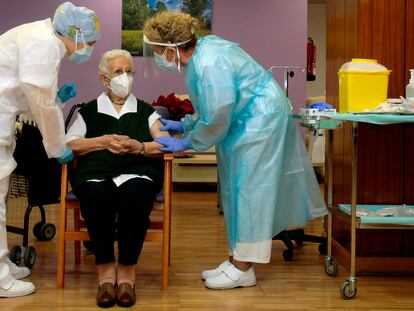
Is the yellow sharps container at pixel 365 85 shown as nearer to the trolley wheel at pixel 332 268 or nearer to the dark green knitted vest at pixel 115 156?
the trolley wheel at pixel 332 268

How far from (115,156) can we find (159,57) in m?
0.52

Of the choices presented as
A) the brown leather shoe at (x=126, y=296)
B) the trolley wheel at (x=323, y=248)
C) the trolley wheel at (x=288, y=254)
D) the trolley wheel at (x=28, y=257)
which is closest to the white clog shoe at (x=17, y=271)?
the trolley wheel at (x=28, y=257)

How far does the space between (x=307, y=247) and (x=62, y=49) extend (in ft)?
6.62

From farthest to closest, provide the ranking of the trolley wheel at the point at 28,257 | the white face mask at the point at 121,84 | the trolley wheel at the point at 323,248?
the trolley wheel at the point at 323,248 < the trolley wheel at the point at 28,257 < the white face mask at the point at 121,84

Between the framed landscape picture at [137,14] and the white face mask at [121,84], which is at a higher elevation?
the framed landscape picture at [137,14]

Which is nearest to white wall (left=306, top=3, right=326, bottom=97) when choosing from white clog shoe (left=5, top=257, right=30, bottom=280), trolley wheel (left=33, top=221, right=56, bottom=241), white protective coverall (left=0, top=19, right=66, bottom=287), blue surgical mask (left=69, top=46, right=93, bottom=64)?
trolley wheel (left=33, top=221, right=56, bottom=241)

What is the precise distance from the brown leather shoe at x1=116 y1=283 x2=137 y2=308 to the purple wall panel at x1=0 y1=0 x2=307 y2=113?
16.3 ft

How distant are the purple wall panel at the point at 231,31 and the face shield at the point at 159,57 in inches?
177

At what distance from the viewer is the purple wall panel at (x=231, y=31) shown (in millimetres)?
7613

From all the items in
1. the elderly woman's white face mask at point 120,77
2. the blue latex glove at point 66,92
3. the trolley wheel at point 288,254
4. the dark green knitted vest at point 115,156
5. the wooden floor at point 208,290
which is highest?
the elderly woman's white face mask at point 120,77

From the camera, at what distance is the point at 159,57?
3.00 m

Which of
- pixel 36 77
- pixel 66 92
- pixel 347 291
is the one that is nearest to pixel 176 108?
pixel 66 92

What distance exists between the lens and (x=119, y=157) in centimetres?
306

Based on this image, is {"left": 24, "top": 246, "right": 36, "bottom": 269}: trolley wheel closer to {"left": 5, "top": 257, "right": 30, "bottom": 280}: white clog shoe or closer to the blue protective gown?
{"left": 5, "top": 257, "right": 30, "bottom": 280}: white clog shoe
